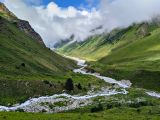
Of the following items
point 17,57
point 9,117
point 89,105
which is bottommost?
point 9,117

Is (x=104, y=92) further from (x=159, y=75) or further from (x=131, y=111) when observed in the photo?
(x=159, y=75)

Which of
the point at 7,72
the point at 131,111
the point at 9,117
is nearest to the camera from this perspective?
the point at 9,117

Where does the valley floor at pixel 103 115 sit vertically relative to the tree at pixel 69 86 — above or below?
below

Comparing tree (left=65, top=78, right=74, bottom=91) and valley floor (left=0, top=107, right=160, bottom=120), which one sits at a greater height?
tree (left=65, top=78, right=74, bottom=91)

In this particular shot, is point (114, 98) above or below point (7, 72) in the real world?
below

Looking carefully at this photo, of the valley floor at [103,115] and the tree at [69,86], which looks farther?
the tree at [69,86]

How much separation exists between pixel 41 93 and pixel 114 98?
21.1m

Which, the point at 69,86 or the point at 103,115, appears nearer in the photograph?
the point at 103,115

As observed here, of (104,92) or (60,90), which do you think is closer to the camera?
(60,90)

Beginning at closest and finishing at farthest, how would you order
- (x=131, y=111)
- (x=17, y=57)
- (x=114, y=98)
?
(x=131, y=111) < (x=114, y=98) < (x=17, y=57)

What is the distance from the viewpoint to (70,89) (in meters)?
122

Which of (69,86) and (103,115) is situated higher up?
(69,86)

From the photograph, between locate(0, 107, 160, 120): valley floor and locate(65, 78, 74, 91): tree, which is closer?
locate(0, 107, 160, 120): valley floor

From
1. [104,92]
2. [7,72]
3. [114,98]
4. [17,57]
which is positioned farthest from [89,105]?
[17,57]
